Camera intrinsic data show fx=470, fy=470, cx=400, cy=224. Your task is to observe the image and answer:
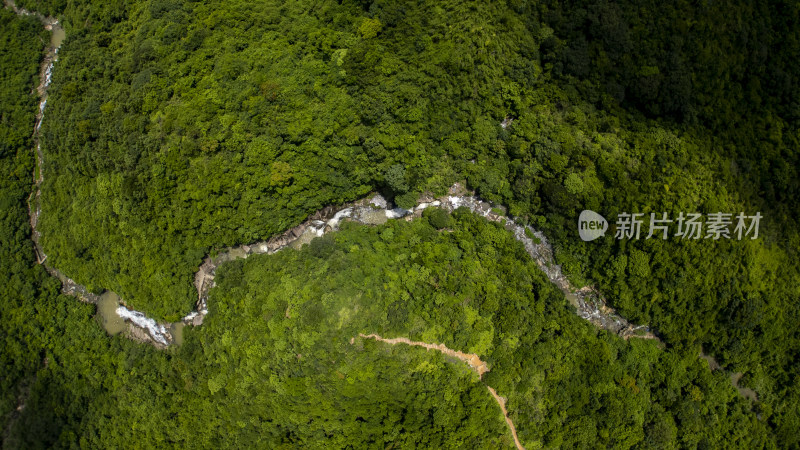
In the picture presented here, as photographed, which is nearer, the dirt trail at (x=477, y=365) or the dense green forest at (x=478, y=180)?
the dirt trail at (x=477, y=365)

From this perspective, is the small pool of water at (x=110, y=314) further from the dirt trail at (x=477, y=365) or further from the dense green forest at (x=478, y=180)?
the dirt trail at (x=477, y=365)

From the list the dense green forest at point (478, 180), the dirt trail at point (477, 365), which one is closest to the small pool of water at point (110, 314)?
the dense green forest at point (478, 180)

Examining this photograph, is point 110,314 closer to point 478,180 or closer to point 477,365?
point 477,365

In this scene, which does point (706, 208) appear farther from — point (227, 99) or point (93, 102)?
point (93, 102)

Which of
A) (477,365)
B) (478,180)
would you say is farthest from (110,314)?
(478,180)

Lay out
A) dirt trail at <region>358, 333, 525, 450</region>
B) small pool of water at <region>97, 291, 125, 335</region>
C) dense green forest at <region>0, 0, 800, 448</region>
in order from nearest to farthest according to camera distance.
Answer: dirt trail at <region>358, 333, 525, 450</region> → dense green forest at <region>0, 0, 800, 448</region> → small pool of water at <region>97, 291, 125, 335</region>

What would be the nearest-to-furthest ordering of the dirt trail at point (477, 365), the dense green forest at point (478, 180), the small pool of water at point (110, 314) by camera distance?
1. the dirt trail at point (477, 365)
2. the dense green forest at point (478, 180)
3. the small pool of water at point (110, 314)

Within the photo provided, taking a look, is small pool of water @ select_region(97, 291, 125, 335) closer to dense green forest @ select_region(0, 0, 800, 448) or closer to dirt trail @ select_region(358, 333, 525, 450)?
dense green forest @ select_region(0, 0, 800, 448)

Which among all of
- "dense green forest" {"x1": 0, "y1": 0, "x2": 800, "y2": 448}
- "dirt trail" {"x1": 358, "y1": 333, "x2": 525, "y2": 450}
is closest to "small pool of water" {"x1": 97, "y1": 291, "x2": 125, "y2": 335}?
"dense green forest" {"x1": 0, "y1": 0, "x2": 800, "y2": 448}

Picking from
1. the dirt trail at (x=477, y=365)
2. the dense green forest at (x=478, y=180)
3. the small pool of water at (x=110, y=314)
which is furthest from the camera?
the small pool of water at (x=110, y=314)

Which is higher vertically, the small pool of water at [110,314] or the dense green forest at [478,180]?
the dense green forest at [478,180]
